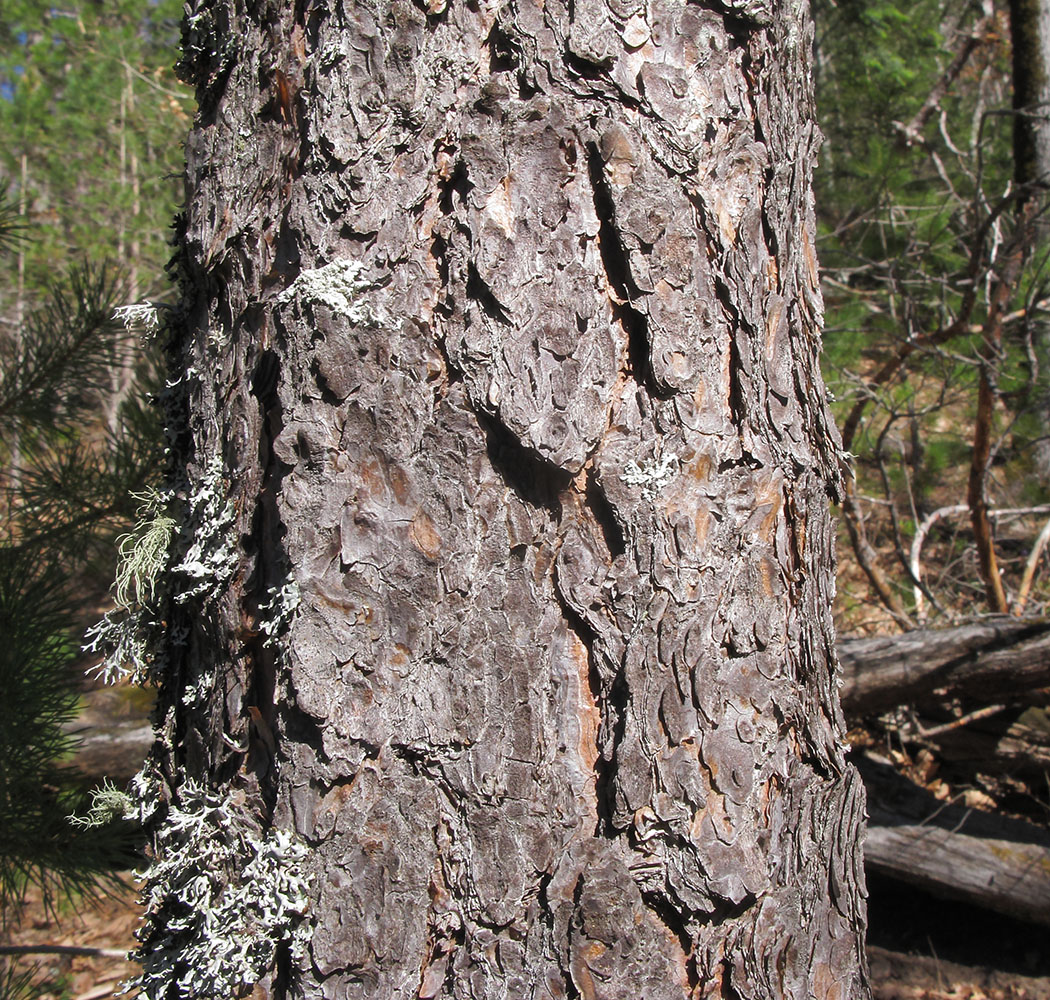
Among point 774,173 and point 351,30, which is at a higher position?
point 351,30

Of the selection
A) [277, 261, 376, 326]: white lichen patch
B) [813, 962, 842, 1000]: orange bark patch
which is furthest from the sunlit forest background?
[813, 962, 842, 1000]: orange bark patch

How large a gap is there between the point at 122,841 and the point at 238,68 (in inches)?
75.2

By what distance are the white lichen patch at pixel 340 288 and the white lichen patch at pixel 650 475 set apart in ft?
1.23

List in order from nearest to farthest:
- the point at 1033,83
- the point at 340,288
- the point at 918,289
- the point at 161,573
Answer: the point at 340,288, the point at 161,573, the point at 1033,83, the point at 918,289

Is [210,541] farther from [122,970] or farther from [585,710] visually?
[122,970]

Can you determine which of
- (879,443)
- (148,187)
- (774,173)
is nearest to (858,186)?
(879,443)

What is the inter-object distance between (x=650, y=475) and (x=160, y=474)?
180 cm

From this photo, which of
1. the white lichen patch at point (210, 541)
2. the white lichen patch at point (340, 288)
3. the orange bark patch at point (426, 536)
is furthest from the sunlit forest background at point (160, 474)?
the orange bark patch at point (426, 536)

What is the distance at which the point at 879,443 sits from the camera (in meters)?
3.86

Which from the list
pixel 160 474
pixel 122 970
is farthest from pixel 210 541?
pixel 122 970

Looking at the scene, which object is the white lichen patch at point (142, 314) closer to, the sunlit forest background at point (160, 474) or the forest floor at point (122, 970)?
the sunlit forest background at point (160, 474)

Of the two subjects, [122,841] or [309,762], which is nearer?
[309,762]

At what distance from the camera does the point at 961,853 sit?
264 centimetres

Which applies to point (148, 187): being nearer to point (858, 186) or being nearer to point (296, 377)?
point (858, 186)
